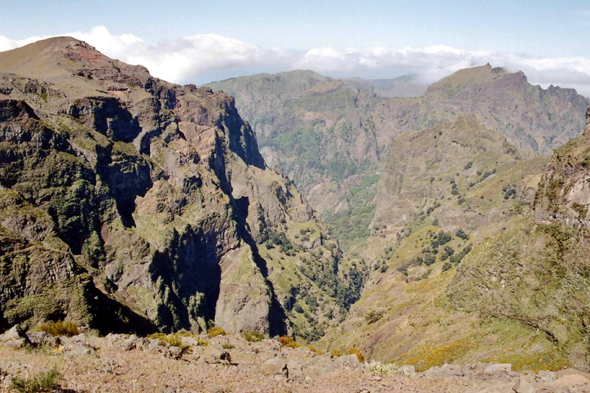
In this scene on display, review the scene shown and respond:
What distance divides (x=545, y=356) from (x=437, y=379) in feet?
84.0

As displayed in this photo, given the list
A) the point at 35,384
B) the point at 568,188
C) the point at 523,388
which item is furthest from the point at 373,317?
the point at 35,384

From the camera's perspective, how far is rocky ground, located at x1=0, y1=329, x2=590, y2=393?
86.8 ft

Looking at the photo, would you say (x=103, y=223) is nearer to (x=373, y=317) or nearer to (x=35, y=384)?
(x=373, y=317)

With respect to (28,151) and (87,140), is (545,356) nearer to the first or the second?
(28,151)

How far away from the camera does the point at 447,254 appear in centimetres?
17738

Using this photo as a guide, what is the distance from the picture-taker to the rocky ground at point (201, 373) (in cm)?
2647

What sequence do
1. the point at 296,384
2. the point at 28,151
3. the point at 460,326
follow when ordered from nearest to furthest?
the point at 296,384, the point at 460,326, the point at 28,151

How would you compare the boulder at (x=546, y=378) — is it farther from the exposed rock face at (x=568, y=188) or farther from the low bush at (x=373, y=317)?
the low bush at (x=373, y=317)

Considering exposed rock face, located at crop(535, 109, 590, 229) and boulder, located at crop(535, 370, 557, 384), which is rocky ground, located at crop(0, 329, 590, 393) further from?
exposed rock face, located at crop(535, 109, 590, 229)

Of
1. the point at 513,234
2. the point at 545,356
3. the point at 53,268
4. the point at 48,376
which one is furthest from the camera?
the point at 53,268

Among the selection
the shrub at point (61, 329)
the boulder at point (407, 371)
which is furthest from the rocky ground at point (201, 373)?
the shrub at point (61, 329)

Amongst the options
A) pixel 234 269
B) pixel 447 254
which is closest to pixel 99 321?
pixel 234 269

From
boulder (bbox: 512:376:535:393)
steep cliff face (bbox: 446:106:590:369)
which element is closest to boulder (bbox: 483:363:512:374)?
boulder (bbox: 512:376:535:393)

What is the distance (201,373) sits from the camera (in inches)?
1300
